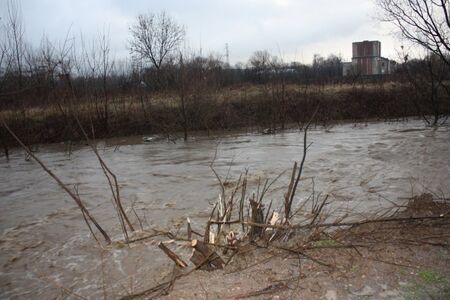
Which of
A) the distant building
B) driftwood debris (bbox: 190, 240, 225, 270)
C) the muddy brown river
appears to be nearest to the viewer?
driftwood debris (bbox: 190, 240, 225, 270)

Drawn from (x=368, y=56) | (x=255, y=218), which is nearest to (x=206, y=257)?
(x=255, y=218)

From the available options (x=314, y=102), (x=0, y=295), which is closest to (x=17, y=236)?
(x=0, y=295)

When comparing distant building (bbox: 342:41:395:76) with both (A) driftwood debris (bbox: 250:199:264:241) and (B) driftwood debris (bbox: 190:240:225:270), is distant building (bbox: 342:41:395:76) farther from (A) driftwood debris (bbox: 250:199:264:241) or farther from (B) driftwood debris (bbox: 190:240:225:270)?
(B) driftwood debris (bbox: 190:240:225:270)

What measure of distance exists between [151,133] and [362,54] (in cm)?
4574

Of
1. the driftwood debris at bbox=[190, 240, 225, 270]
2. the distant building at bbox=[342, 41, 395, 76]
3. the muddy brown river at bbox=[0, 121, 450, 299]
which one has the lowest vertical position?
the muddy brown river at bbox=[0, 121, 450, 299]

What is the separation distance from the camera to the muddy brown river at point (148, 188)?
502 cm

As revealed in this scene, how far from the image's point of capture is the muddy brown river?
16.5 feet

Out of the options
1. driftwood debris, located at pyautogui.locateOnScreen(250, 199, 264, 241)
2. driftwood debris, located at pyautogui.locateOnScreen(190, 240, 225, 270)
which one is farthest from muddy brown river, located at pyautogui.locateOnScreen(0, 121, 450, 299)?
driftwood debris, located at pyautogui.locateOnScreen(250, 199, 264, 241)

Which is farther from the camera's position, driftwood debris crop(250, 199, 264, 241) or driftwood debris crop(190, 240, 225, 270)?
driftwood debris crop(250, 199, 264, 241)

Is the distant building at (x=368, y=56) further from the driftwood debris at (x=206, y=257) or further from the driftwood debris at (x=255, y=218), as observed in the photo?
the driftwood debris at (x=206, y=257)

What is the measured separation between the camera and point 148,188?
9273 mm

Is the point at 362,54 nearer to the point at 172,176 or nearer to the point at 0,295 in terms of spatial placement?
the point at 172,176

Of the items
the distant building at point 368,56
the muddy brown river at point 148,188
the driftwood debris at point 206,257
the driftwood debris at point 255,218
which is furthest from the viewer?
the distant building at point 368,56

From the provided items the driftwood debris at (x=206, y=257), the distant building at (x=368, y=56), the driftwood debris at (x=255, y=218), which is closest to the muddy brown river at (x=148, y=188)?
the driftwood debris at (x=206, y=257)
